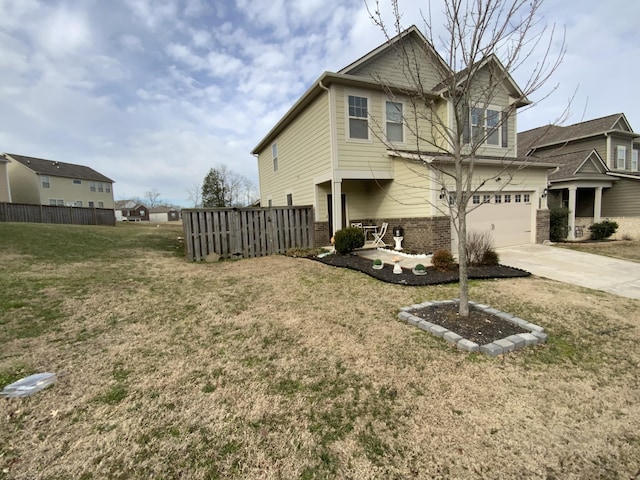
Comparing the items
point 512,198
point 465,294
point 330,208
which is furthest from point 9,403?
point 512,198

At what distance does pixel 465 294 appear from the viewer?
4.15 meters

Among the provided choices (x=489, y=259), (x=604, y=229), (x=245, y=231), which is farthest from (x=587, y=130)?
(x=245, y=231)

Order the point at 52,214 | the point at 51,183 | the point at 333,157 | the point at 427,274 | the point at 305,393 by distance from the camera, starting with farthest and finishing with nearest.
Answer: the point at 51,183, the point at 52,214, the point at 333,157, the point at 427,274, the point at 305,393

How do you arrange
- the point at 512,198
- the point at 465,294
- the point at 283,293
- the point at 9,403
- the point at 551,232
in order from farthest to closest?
the point at 551,232 → the point at 512,198 → the point at 283,293 → the point at 465,294 → the point at 9,403

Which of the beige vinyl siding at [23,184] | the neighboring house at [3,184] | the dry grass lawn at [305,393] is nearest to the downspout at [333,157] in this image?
the dry grass lawn at [305,393]

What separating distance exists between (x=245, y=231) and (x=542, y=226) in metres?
12.2

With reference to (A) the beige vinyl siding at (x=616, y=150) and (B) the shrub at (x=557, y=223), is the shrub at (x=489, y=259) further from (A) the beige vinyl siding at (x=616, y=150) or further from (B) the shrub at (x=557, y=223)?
(A) the beige vinyl siding at (x=616, y=150)

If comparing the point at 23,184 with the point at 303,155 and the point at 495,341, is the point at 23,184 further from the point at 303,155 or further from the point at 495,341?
the point at 495,341

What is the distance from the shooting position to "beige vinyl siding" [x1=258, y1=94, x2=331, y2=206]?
10219 millimetres

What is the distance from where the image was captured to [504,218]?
11062mm

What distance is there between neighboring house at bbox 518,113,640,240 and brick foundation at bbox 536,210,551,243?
2435mm

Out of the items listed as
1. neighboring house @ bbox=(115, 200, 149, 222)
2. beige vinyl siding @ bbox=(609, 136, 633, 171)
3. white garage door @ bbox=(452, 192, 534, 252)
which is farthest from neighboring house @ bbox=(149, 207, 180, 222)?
beige vinyl siding @ bbox=(609, 136, 633, 171)

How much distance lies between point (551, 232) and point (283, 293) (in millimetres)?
14194

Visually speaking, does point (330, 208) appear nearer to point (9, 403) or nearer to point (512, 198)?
point (512, 198)
